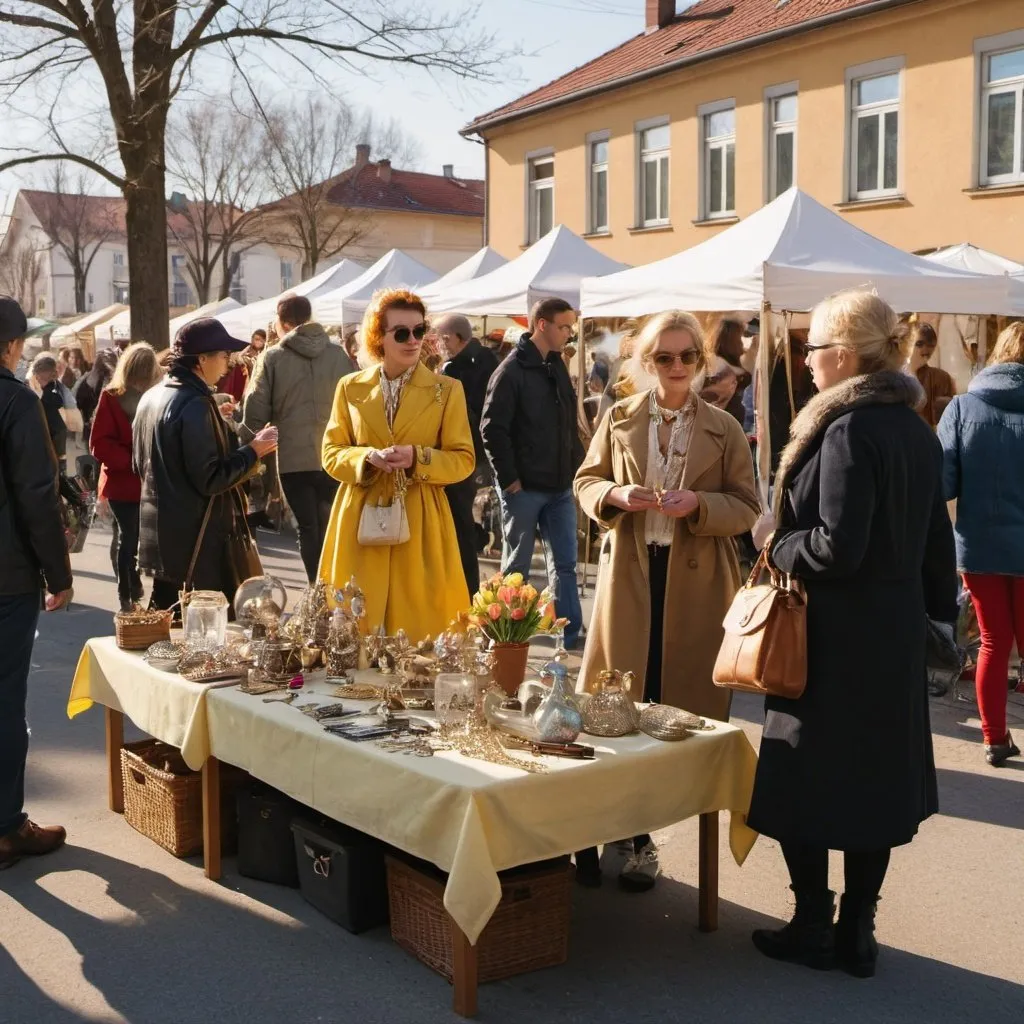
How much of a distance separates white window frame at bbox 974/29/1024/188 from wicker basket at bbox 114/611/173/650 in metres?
15.3

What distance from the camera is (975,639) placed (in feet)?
Answer: 25.3

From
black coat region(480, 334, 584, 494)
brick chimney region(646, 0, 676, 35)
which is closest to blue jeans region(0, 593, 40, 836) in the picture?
black coat region(480, 334, 584, 494)

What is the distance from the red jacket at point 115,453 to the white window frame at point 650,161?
1676 centimetres

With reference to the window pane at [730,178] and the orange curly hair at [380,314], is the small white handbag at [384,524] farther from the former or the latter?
the window pane at [730,178]

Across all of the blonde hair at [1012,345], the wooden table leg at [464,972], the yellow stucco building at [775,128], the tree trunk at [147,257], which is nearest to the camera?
the wooden table leg at [464,972]

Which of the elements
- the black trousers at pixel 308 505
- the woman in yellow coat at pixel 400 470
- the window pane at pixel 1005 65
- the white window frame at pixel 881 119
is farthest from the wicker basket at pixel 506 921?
the white window frame at pixel 881 119

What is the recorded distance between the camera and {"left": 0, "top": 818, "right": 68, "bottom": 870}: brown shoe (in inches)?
186

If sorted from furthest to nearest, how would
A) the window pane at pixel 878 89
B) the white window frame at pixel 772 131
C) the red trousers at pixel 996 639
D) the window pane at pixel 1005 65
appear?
1. the white window frame at pixel 772 131
2. the window pane at pixel 878 89
3. the window pane at pixel 1005 65
4. the red trousers at pixel 996 639

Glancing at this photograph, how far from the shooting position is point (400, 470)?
205 inches

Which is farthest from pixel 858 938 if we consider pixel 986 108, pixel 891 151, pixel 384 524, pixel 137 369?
pixel 891 151

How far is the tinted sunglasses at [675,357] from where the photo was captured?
4.46m

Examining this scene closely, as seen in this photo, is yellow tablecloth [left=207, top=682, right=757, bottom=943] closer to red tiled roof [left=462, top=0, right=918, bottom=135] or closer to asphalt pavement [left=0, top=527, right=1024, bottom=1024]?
asphalt pavement [left=0, top=527, right=1024, bottom=1024]

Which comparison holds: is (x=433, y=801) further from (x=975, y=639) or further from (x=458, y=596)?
(x=975, y=639)

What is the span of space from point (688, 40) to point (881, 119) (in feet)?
19.7
